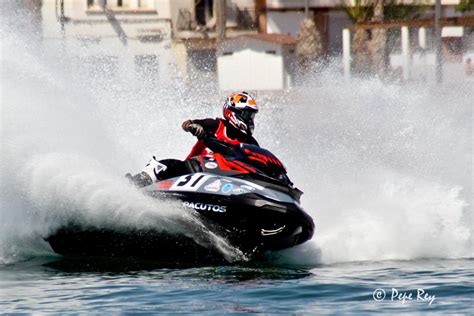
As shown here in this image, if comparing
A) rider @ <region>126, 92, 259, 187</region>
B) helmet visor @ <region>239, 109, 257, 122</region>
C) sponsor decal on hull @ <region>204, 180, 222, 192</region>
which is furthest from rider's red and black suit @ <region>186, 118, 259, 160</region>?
sponsor decal on hull @ <region>204, 180, 222, 192</region>

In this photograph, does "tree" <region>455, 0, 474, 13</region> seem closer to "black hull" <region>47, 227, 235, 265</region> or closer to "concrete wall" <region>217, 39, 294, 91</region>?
"concrete wall" <region>217, 39, 294, 91</region>

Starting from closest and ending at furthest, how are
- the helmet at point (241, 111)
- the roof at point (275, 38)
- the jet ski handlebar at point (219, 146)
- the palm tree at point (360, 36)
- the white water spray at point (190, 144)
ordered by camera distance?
1. the jet ski handlebar at point (219, 146)
2. the white water spray at point (190, 144)
3. the helmet at point (241, 111)
4. the palm tree at point (360, 36)
5. the roof at point (275, 38)

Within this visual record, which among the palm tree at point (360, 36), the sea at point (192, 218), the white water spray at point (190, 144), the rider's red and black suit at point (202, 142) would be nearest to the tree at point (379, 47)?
the palm tree at point (360, 36)

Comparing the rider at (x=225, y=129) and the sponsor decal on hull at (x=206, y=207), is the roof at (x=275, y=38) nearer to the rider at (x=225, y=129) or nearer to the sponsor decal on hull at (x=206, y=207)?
the rider at (x=225, y=129)

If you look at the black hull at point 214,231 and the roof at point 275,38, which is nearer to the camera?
the black hull at point 214,231

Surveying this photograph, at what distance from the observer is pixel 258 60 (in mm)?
44844

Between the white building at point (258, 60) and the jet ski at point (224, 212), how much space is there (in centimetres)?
3314

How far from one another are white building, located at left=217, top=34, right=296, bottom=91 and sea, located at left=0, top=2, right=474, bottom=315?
27652 millimetres

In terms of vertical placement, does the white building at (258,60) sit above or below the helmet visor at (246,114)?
below

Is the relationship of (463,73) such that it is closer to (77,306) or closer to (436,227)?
(436,227)

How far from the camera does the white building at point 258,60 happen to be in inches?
1750

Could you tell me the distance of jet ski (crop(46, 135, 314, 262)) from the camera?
1043 centimetres

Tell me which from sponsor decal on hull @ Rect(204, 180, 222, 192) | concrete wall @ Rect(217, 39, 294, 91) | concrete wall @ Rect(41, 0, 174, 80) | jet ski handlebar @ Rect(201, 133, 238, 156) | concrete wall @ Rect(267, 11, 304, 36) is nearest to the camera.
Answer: sponsor decal on hull @ Rect(204, 180, 222, 192)

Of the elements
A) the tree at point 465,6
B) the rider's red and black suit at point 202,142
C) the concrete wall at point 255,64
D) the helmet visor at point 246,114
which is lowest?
the concrete wall at point 255,64
